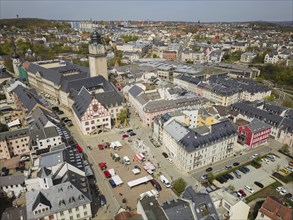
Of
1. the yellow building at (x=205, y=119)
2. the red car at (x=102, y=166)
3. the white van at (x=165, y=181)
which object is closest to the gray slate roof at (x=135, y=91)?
the yellow building at (x=205, y=119)

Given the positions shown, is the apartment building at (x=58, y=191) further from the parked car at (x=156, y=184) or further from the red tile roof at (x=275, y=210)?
the red tile roof at (x=275, y=210)

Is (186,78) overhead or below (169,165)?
overhead

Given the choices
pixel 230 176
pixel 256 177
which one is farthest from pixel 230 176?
pixel 256 177

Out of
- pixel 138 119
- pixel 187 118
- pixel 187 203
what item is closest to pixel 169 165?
pixel 187 118

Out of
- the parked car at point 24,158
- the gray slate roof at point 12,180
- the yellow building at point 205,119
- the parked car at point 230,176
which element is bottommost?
the parked car at point 230,176

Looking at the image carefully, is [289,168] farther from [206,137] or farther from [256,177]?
[206,137]

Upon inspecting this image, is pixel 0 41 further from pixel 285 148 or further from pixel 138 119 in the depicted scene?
pixel 285 148
